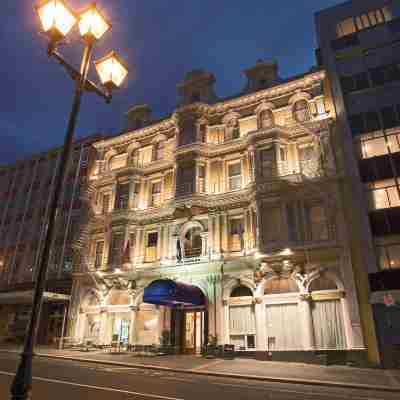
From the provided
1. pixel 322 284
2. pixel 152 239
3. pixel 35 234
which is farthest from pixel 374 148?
pixel 35 234

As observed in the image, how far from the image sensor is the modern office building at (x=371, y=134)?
17.4 m

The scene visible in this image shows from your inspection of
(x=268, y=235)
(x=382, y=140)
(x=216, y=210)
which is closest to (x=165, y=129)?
(x=216, y=210)

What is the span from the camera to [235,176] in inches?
972

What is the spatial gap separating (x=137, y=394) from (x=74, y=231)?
23530 mm

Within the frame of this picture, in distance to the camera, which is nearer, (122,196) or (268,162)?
(268,162)

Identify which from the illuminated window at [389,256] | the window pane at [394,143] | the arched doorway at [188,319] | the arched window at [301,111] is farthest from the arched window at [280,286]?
the arched window at [301,111]

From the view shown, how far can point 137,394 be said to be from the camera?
9477mm

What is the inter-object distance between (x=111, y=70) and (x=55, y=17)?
4.98 feet

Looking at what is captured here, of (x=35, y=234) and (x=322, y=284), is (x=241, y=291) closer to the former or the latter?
(x=322, y=284)

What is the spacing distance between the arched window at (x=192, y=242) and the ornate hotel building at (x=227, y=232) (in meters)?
0.08

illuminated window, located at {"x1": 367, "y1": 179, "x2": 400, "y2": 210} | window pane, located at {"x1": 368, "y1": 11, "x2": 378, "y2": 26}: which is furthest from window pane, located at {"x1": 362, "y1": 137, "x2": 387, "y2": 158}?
window pane, located at {"x1": 368, "y1": 11, "x2": 378, "y2": 26}

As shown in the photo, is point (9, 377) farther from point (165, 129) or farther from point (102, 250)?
point (165, 129)

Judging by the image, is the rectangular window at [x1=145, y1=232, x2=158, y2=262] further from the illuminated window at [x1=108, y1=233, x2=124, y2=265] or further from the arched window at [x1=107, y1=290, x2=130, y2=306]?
the arched window at [x1=107, y1=290, x2=130, y2=306]

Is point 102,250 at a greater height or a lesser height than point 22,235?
lesser
